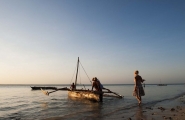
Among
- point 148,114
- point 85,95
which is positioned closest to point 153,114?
point 148,114

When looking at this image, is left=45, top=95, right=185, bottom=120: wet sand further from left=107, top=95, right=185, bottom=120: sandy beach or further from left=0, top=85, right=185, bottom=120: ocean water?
left=0, top=85, right=185, bottom=120: ocean water

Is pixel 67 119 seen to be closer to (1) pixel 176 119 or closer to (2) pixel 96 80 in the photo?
(1) pixel 176 119

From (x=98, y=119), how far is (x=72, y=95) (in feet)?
53.0

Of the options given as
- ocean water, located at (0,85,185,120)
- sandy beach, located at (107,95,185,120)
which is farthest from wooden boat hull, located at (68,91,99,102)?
sandy beach, located at (107,95,185,120)

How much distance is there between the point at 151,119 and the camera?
7.51m

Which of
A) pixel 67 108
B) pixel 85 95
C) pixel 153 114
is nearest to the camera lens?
pixel 153 114

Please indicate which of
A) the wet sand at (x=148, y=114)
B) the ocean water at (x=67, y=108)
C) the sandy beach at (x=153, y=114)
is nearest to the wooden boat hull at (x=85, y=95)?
the ocean water at (x=67, y=108)

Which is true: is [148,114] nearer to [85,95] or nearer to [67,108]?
[67,108]

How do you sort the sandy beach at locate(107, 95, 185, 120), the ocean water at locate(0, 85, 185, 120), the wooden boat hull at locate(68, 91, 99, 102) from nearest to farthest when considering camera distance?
the sandy beach at locate(107, 95, 185, 120) → the ocean water at locate(0, 85, 185, 120) → the wooden boat hull at locate(68, 91, 99, 102)

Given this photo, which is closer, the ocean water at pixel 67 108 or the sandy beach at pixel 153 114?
the sandy beach at pixel 153 114

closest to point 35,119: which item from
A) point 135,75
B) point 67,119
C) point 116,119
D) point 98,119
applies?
point 67,119

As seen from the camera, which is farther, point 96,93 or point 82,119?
point 96,93

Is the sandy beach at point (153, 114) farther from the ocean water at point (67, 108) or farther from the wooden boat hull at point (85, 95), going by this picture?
the wooden boat hull at point (85, 95)

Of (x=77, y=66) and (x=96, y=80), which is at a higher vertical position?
(x=77, y=66)
